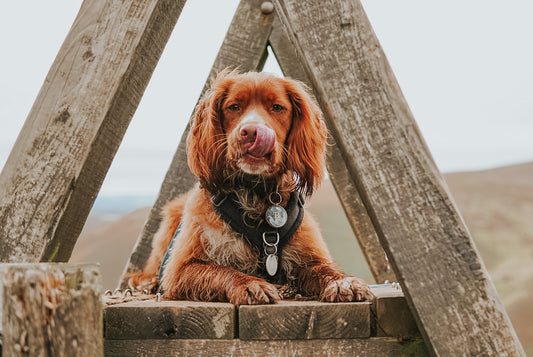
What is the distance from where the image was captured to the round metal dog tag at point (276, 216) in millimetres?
2566

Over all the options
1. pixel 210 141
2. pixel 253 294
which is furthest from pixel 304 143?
pixel 253 294

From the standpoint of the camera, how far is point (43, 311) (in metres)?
1.64

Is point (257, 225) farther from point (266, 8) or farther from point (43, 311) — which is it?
point (266, 8)

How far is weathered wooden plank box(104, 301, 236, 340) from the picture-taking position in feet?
6.96

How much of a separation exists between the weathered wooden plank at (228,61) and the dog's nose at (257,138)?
1605mm

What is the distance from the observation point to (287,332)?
210 cm

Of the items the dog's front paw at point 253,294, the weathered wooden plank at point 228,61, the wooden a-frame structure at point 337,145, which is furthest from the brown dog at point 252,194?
the weathered wooden plank at point 228,61

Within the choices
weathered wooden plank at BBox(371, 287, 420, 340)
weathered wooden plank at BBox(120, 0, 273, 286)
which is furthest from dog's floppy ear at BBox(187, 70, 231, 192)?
weathered wooden plank at BBox(120, 0, 273, 286)

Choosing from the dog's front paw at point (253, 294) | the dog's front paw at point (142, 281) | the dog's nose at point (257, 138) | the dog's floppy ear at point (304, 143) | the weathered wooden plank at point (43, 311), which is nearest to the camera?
the weathered wooden plank at point (43, 311)

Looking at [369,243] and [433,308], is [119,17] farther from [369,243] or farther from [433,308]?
[369,243]

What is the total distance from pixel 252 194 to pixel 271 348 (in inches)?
32.4

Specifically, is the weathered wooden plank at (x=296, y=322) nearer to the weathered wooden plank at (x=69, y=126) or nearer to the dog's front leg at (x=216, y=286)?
the dog's front leg at (x=216, y=286)

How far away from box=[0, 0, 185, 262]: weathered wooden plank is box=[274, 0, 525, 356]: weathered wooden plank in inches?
25.8

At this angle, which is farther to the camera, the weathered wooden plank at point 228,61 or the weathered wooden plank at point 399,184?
the weathered wooden plank at point 228,61
